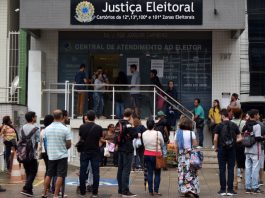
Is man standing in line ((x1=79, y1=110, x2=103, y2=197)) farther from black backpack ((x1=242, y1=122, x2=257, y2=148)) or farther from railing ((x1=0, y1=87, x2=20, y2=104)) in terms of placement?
railing ((x1=0, y1=87, x2=20, y2=104))

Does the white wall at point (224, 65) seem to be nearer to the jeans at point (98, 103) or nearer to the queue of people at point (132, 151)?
the jeans at point (98, 103)

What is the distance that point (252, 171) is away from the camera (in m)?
13.2

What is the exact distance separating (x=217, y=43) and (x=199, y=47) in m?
0.69

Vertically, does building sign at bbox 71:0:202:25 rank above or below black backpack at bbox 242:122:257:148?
above

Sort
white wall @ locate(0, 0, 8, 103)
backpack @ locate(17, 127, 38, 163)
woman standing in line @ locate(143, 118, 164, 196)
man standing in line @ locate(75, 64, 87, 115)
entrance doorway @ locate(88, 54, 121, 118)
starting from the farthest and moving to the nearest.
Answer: white wall @ locate(0, 0, 8, 103)
entrance doorway @ locate(88, 54, 121, 118)
man standing in line @ locate(75, 64, 87, 115)
woman standing in line @ locate(143, 118, 164, 196)
backpack @ locate(17, 127, 38, 163)

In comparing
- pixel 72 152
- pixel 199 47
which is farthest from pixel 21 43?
pixel 199 47

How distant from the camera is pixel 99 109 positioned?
20.2 metres

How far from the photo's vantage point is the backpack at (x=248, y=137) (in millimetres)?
13117

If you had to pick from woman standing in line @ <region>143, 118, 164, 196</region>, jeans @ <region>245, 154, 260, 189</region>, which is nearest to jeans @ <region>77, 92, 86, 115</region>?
woman standing in line @ <region>143, 118, 164, 196</region>

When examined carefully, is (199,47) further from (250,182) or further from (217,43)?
(250,182)

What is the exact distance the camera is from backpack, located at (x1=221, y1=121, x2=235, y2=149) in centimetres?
1269

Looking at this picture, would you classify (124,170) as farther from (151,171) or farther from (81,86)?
(81,86)

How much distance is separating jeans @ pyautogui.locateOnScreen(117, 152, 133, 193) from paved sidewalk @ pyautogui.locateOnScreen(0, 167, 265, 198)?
36cm

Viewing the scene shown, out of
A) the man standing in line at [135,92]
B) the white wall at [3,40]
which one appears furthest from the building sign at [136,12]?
the white wall at [3,40]
